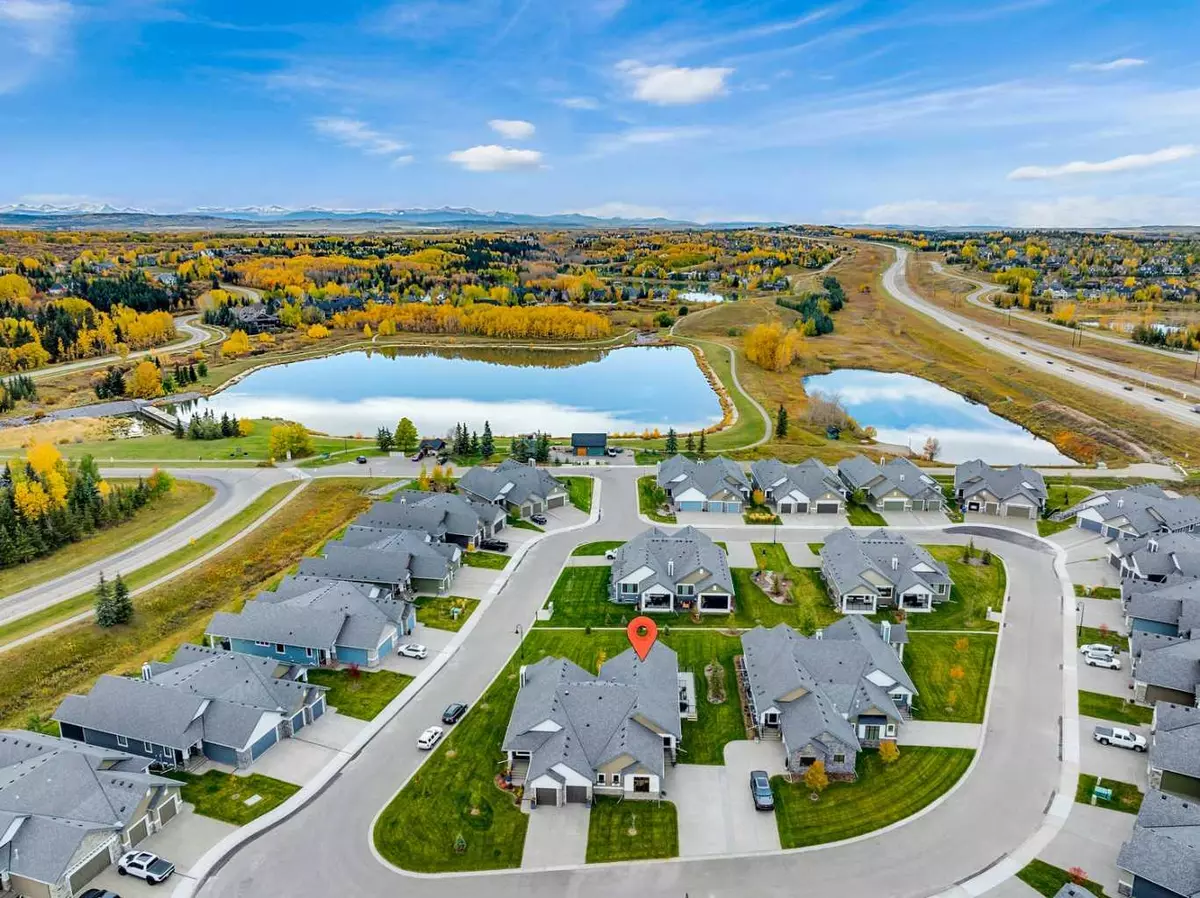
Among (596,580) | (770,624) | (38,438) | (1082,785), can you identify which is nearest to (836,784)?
(1082,785)

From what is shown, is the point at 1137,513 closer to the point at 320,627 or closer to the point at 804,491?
the point at 804,491

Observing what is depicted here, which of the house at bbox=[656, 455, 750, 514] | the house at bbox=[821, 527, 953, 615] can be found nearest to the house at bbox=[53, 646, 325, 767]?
the house at bbox=[821, 527, 953, 615]

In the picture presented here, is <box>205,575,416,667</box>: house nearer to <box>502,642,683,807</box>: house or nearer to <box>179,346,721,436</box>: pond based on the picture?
<box>502,642,683,807</box>: house

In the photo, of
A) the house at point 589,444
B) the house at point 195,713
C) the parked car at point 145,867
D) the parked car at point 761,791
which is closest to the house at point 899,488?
the house at point 589,444

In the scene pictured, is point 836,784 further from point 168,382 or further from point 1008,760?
point 168,382

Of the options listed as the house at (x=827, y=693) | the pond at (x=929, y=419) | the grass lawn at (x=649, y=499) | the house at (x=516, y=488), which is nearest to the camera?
the house at (x=827, y=693)

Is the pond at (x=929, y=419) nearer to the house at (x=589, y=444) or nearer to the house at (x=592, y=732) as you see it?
the house at (x=589, y=444)

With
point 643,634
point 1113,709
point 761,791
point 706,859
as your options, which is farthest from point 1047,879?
point 643,634
